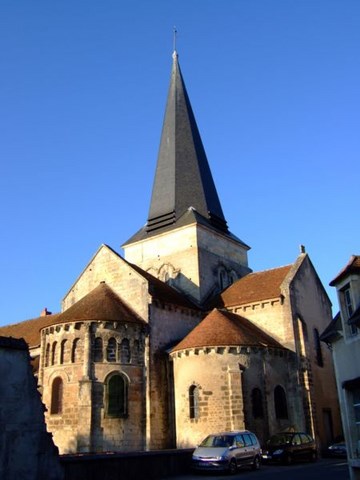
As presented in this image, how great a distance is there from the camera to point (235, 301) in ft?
94.1

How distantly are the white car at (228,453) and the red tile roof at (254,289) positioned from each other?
10632mm

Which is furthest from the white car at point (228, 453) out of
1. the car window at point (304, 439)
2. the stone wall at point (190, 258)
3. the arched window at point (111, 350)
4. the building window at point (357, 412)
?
the stone wall at point (190, 258)

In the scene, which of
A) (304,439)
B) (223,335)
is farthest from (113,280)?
(304,439)

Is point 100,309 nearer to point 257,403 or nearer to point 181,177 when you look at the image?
point 257,403

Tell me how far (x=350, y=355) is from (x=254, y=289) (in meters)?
15.9

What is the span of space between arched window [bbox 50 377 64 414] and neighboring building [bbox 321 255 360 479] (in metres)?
13.6

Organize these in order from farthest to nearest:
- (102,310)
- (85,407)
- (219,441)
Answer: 1. (102,310)
2. (85,407)
3. (219,441)

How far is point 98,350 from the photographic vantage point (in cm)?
2302

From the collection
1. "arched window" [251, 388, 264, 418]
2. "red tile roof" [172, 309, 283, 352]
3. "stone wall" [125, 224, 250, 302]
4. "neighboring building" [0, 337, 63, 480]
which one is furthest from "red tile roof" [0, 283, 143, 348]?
"neighboring building" [0, 337, 63, 480]

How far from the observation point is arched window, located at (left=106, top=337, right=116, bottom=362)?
2308 cm

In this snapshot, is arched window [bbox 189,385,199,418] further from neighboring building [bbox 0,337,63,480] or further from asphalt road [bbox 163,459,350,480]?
neighboring building [bbox 0,337,63,480]

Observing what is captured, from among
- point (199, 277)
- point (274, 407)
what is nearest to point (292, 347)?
point (274, 407)

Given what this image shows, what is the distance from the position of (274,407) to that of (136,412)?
6.27m

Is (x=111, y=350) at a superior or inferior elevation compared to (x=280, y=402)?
superior
